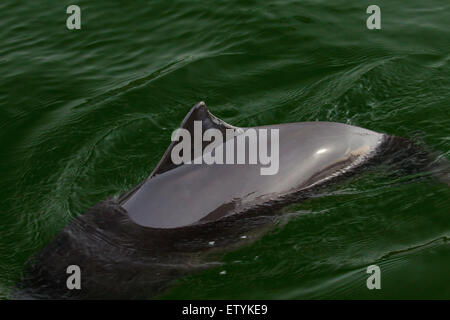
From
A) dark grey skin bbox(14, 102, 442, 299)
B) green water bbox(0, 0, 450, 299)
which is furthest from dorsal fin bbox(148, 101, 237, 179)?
green water bbox(0, 0, 450, 299)

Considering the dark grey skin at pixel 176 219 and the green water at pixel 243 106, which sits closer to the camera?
the dark grey skin at pixel 176 219

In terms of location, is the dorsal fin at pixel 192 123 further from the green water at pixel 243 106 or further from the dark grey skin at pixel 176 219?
the green water at pixel 243 106

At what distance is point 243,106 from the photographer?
10.2 meters

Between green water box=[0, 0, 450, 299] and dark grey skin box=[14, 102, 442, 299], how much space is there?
0.24 metres

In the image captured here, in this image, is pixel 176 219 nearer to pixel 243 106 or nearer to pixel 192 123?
pixel 192 123

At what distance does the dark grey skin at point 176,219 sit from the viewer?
6.31 m

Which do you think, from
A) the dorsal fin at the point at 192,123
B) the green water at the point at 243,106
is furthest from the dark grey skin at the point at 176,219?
the green water at the point at 243,106

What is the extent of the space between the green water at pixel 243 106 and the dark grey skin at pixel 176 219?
243mm

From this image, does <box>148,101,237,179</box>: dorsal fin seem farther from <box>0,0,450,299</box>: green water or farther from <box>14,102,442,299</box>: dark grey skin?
<box>0,0,450,299</box>: green water

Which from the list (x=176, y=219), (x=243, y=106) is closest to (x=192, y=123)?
(x=176, y=219)

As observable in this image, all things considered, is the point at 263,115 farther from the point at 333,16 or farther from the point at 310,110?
the point at 333,16

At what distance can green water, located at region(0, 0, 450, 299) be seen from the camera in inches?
266
